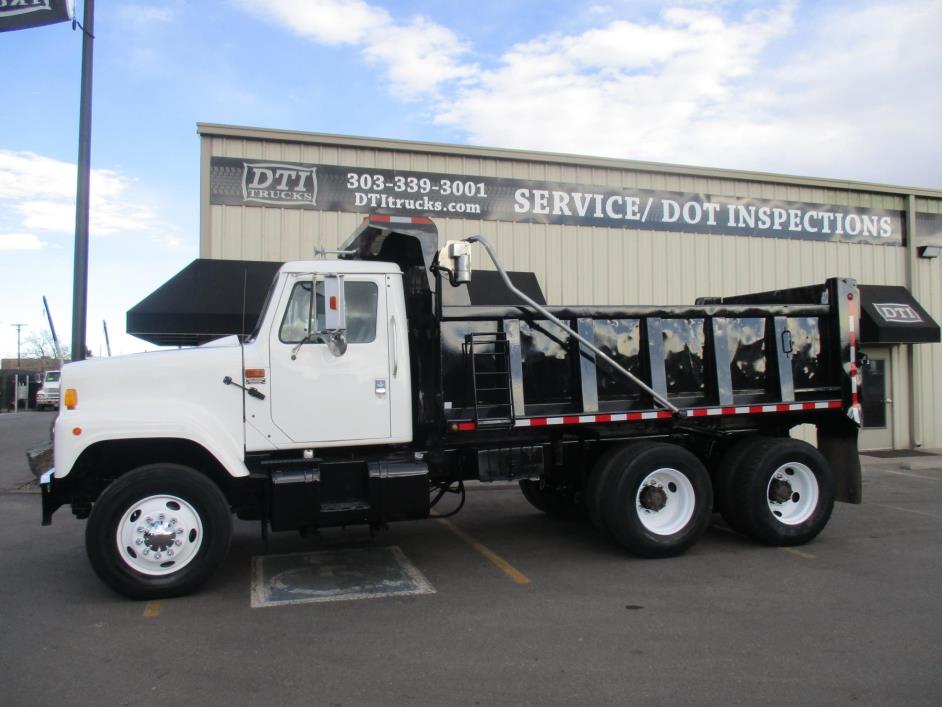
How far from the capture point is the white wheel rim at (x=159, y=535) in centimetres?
573

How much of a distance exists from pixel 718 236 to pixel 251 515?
1190 centimetres

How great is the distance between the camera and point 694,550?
7.42 meters

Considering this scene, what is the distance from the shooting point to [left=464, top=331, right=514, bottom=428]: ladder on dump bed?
6.65 meters

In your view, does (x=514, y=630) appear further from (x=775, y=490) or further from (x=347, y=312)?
(x=775, y=490)

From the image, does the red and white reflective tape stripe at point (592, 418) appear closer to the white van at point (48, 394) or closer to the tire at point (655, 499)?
the tire at point (655, 499)

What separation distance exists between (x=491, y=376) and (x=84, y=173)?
6.81 metres

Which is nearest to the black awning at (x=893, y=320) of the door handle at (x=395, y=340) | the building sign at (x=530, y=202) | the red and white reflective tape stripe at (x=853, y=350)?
the building sign at (x=530, y=202)

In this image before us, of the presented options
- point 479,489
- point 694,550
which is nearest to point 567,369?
point 694,550

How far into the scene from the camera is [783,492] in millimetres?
7500

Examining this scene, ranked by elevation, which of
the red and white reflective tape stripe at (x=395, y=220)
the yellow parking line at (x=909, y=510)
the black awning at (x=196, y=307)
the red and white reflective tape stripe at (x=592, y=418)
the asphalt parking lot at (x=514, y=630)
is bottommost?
the yellow parking line at (x=909, y=510)

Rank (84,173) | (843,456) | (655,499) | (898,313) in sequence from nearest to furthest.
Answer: (655,499), (843,456), (84,173), (898,313)

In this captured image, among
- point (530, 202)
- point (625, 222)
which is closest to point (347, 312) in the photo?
point (530, 202)

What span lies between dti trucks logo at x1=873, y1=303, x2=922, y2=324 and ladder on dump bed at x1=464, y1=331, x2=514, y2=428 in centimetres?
1176

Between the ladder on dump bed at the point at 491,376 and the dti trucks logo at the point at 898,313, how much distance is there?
38.6 ft
